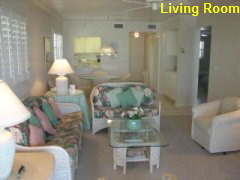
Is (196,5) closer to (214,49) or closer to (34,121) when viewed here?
(214,49)

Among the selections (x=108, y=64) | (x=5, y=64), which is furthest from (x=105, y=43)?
(x=5, y=64)

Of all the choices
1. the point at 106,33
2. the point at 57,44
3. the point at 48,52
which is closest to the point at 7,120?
the point at 48,52

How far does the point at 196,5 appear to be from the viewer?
4859 millimetres

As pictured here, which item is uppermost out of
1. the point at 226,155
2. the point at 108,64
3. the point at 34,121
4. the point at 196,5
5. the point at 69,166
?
the point at 196,5

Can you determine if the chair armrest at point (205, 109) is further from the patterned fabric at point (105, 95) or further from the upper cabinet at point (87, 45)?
the upper cabinet at point (87, 45)

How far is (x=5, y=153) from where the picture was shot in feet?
5.22

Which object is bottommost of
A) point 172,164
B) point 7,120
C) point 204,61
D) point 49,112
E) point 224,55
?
point 172,164

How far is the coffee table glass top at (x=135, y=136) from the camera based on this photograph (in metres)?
2.86

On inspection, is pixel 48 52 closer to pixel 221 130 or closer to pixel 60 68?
pixel 60 68

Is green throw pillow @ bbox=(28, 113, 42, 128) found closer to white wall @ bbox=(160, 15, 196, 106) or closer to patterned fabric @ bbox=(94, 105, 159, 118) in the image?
patterned fabric @ bbox=(94, 105, 159, 118)

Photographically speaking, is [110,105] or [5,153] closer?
[5,153]

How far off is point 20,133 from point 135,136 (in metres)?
1.35

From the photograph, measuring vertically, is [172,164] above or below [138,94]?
below

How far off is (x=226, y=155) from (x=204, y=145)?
330 mm
